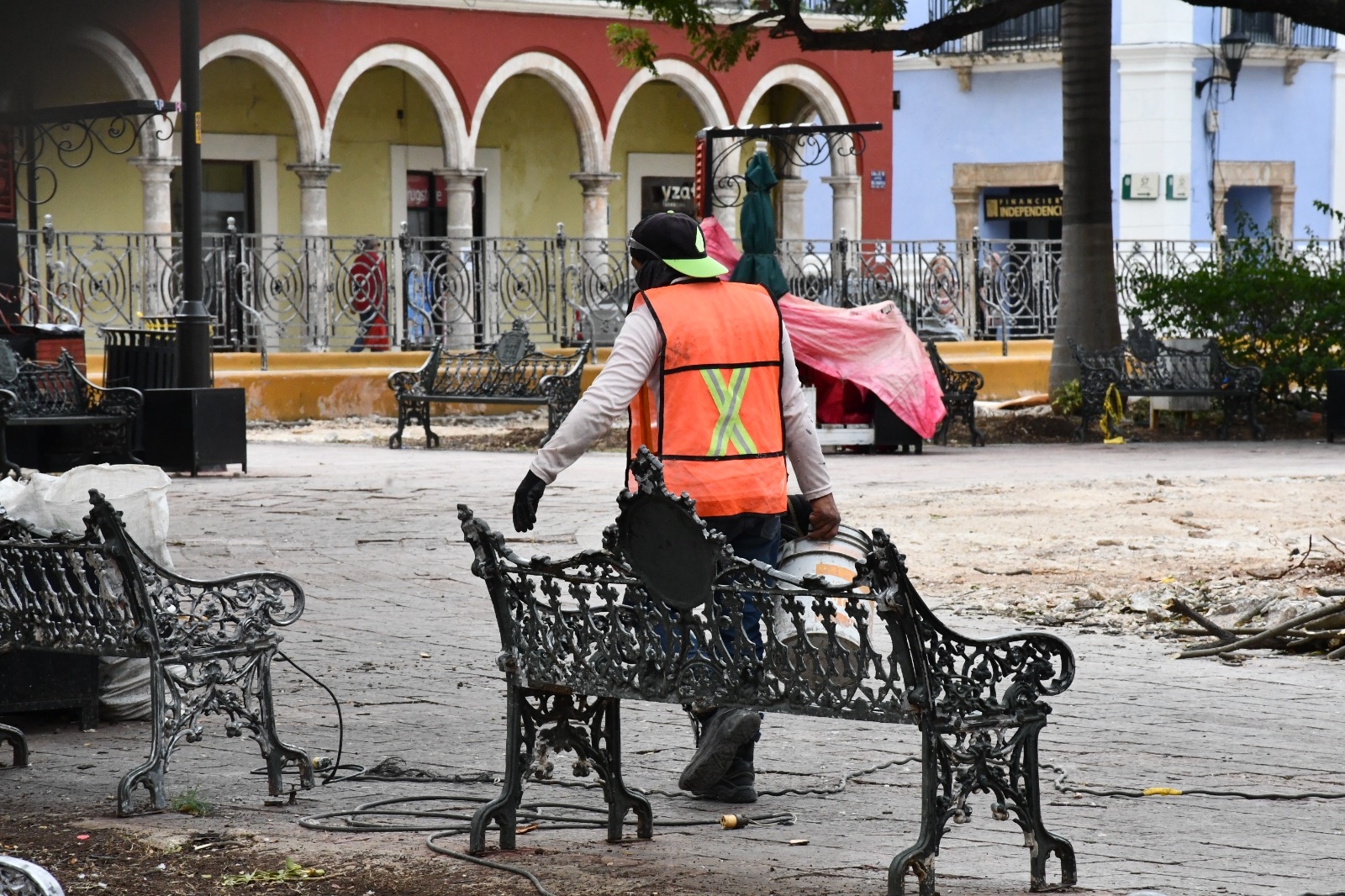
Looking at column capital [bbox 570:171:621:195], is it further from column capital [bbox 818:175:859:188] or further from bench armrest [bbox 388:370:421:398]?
bench armrest [bbox 388:370:421:398]

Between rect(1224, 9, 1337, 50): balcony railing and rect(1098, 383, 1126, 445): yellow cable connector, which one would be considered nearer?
rect(1098, 383, 1126, 445): yellow cable connector

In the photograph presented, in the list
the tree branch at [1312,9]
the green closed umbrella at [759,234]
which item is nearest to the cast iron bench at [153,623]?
the tree branch at [1312,9]

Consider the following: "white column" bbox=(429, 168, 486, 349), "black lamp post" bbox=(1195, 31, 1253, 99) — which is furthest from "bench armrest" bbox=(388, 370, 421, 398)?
"black lamp post" bbox=(1195, 31, 1253, 99)

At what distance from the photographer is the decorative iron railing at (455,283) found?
18984 mm

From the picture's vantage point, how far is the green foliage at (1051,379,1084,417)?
1834 cm

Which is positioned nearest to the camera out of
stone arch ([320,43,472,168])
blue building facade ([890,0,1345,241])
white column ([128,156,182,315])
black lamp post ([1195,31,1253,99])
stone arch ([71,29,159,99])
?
stone arch ([71,29,159,99])

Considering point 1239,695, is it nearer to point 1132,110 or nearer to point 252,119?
point 252,119

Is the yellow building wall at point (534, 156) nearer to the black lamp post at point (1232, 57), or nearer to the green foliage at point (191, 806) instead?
the black lamp post at point (1232, 57)

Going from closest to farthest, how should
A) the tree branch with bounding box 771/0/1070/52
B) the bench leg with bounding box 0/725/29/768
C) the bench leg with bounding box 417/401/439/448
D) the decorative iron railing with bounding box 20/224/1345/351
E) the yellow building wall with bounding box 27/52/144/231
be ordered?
1. the bench leg with bounding box 0/725/29/768
2. the tree branch with bounding box 771/0/1070/52
3. the bench leg with bounding box 417/401/439/448
4. the decorative iron railing with bounding box 20/224/1345/351
5. the yellow building wall with bounding box 27/52/144/231

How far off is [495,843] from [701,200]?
1280cm

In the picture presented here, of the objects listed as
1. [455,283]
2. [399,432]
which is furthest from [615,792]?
[455,283]

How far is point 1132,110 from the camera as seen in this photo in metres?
34.8

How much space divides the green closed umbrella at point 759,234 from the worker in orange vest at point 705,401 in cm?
939

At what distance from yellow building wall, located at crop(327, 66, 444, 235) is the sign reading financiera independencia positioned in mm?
14551
